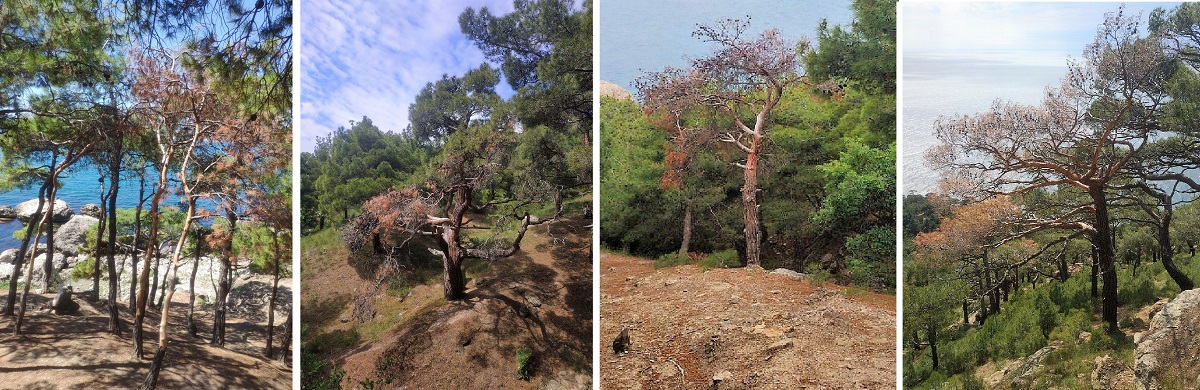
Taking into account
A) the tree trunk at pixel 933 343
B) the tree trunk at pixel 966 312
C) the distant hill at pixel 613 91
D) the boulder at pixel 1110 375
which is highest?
the distant hill at pixel 613 91

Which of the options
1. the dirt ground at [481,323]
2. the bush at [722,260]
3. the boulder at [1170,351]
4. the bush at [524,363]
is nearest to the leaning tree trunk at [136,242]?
the dirt ground at [481,323]

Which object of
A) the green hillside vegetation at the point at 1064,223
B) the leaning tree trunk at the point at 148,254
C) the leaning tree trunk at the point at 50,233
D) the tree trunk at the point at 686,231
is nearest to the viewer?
the leaning tree trunk at the point at 50,233

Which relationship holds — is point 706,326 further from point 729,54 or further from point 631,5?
point 631,5

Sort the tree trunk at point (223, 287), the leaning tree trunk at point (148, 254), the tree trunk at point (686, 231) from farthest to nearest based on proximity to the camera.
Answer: the tree trunk at point (686, 231) < the tree trunk at point (223, 287) < the leaning tree trunk at point (148, 254)

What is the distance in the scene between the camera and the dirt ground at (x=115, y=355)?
3.55 m

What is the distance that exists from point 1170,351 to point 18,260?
7215 millimetres

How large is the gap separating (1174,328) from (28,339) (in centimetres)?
714

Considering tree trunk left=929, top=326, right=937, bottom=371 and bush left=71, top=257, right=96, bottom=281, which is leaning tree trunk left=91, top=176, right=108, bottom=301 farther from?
tree trunk left=929, top=326, right=937, bottom=371

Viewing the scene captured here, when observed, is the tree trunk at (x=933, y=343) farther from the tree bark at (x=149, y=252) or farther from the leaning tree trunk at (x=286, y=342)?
the tree bark at (x=149, y=252)

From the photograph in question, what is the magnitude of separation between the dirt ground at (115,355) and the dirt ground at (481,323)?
0.43m

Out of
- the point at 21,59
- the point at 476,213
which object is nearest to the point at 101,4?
the point at 21,59

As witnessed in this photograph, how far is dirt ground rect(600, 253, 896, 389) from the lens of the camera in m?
4.17

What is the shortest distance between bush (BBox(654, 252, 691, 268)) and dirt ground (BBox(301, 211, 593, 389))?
1.64 ft

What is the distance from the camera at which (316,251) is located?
160 inches
